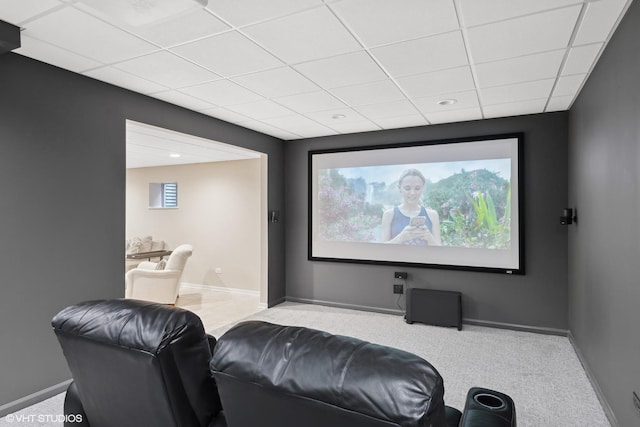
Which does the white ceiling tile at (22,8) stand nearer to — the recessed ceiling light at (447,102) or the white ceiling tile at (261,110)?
the white ceiling tile at (261,110)

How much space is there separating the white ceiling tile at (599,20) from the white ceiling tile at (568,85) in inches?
28.1

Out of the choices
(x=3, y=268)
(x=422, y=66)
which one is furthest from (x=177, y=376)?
(x=422, y=66)

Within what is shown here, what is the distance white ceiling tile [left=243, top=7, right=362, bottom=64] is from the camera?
208 cm

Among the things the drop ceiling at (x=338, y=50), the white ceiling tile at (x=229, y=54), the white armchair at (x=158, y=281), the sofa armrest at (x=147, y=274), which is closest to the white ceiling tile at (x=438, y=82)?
the drop ceiling at (x=338, y=50)

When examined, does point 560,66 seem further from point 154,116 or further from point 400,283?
point 154,116

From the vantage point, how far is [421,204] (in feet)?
15.5

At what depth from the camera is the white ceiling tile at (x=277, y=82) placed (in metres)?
2.88

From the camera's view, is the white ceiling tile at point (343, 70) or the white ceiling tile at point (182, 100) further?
the white ceiling tile at point (182, 100)

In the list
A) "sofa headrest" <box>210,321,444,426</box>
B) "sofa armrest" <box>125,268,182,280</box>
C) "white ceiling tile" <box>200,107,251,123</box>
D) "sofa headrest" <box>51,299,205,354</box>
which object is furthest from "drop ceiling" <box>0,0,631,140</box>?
"sofa armrest" <box>125,268,182,280</box>

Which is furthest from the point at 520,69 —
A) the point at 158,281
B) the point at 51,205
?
the point at 158,281

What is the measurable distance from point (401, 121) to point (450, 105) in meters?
0.76

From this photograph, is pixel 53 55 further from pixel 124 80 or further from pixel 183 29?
pixel 183 29

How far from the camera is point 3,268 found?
8.05 ft

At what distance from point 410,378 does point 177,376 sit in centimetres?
73
